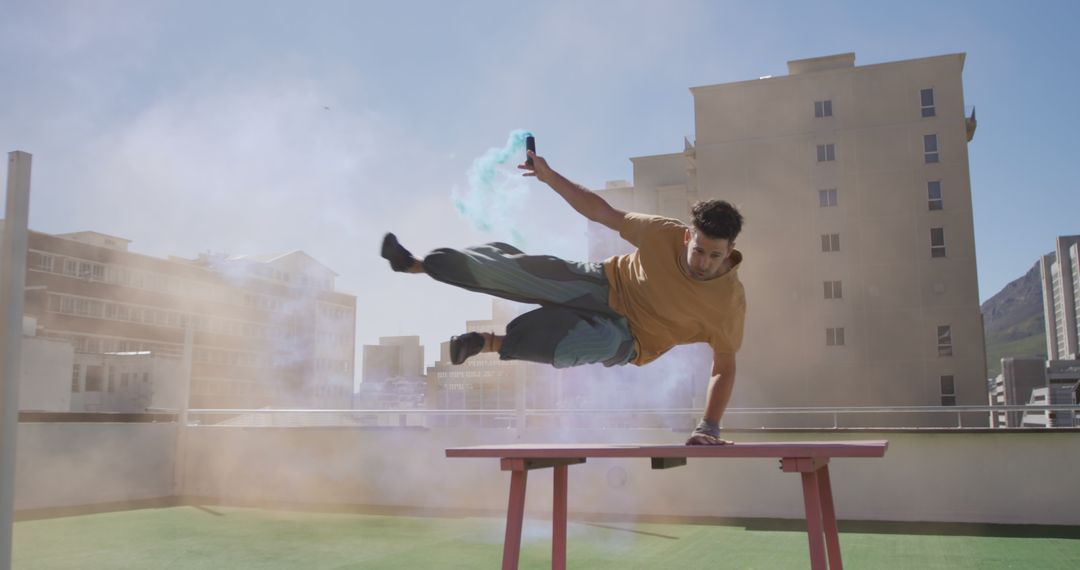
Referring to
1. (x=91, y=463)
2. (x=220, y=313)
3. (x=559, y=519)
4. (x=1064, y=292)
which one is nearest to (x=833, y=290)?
(x=220, y=313)

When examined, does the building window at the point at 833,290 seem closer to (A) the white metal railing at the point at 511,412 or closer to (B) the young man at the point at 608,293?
(A) the white metal railing at the point at 511,412

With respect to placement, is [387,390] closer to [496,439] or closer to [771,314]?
[496,439]

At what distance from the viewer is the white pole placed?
3467mm

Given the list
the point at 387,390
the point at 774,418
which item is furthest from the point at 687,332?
the point at 774,418

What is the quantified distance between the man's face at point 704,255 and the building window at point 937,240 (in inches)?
833

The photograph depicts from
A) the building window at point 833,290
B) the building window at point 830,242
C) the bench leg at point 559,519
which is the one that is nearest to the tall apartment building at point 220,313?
the building window at point 833,290

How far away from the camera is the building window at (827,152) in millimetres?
22953

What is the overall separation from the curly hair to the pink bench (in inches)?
31.1

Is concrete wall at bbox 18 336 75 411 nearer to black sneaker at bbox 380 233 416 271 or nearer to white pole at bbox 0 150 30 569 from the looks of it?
white pole at bbox 0 150 30 569

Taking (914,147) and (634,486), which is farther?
(914,147)

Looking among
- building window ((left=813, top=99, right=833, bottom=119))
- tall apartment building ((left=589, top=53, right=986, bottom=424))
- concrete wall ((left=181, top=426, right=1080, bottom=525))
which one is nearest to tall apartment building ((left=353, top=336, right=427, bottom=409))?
concrete wall ((left=181, top=426, right=1080, bottom=525))

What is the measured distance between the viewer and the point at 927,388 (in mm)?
21547

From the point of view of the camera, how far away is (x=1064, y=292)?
78.1m

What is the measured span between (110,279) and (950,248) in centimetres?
2208
